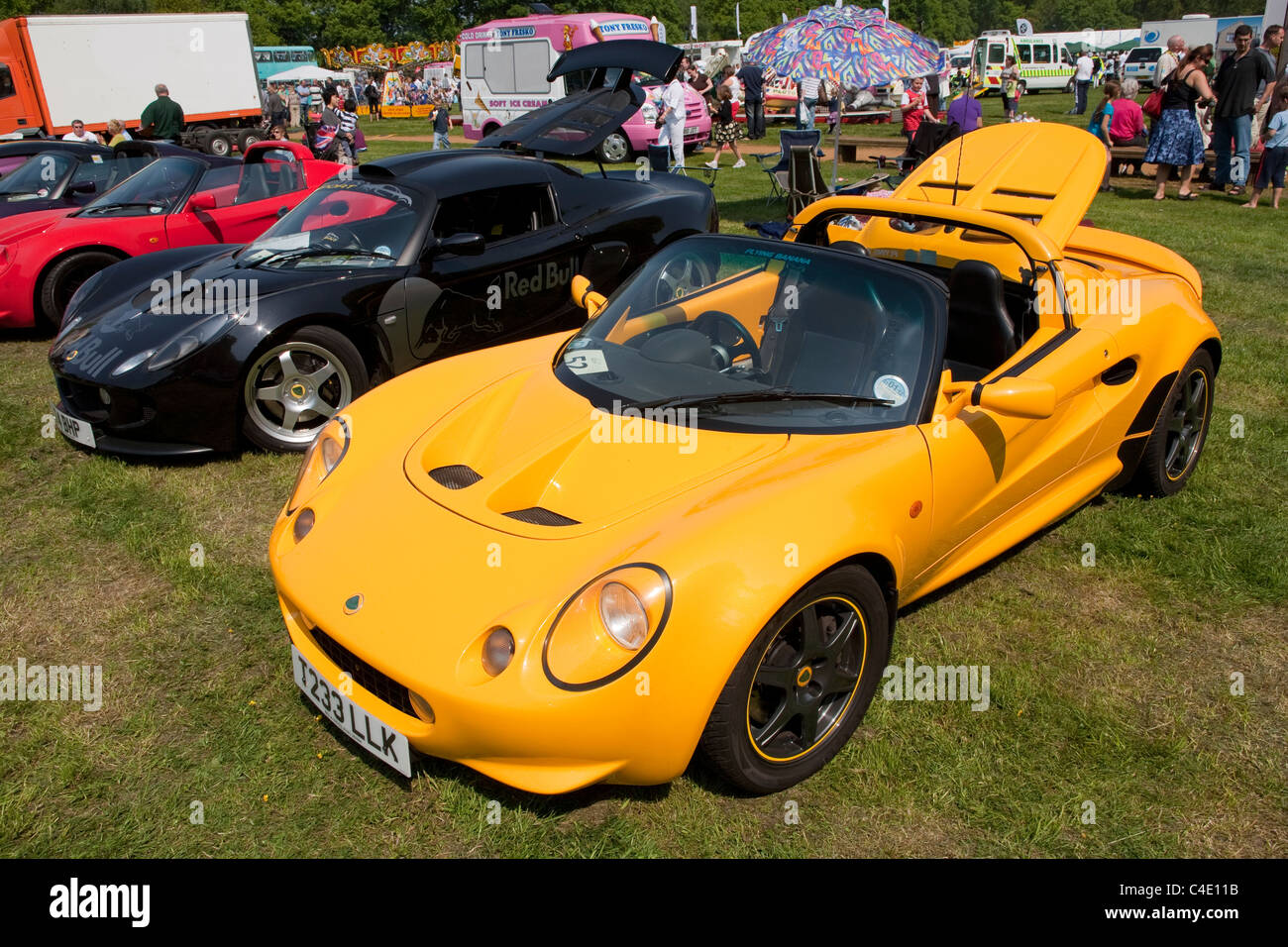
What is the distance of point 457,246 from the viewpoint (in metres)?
5.33

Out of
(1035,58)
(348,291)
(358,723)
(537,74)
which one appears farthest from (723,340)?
(1035,58)

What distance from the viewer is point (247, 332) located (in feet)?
15.5

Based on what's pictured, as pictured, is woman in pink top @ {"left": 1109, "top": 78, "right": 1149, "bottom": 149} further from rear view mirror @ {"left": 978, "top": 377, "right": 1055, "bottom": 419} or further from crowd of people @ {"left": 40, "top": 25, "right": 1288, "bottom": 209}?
rear view mirror @ {"left": 978, "top": 377, "right": 1055, "bottom": 419}

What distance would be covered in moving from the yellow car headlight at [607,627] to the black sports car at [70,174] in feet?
24.4

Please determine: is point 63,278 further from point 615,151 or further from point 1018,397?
point 615,151

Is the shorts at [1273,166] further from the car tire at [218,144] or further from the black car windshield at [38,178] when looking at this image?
the car tire at [218,144]

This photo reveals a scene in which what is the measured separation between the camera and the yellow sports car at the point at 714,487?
2354 mm

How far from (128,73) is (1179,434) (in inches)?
942

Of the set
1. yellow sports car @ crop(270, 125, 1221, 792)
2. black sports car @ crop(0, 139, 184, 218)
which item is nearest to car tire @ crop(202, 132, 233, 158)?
black sports car @ crop(0, 139, 184, 218)

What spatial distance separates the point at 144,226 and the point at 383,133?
71.8 ft

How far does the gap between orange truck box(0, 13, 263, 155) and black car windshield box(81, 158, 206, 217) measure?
48.7 feet
